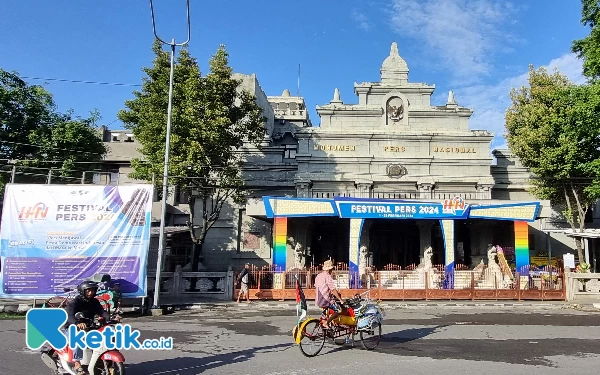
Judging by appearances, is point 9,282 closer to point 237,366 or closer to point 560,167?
point 237,366

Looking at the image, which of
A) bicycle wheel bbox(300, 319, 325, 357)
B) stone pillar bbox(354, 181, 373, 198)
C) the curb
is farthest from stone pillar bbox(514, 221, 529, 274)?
bicycle wheel bbox(300, 319, 325, 357)

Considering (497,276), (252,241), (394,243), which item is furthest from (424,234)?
(252,241)

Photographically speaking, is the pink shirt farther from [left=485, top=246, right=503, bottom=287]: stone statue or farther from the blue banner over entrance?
[left=485, top=246, right=503, bottom=287]: stone statue

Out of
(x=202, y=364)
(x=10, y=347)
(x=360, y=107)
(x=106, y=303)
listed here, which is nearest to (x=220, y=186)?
(x=360, y=107)

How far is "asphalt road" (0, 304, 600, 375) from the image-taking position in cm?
777

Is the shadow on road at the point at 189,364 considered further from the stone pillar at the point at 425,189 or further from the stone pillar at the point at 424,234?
the stone pillar at the point at 425,189

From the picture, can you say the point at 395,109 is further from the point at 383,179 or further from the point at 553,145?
the point at 553,145

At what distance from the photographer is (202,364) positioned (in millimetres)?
8117

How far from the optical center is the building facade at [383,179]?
1043 inches

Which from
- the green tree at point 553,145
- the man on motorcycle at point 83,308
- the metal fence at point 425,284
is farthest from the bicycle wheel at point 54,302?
the green tree at point 553,145

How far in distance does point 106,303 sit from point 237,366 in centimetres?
528

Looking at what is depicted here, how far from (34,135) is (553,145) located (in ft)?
83.2

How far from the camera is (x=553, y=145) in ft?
80.0

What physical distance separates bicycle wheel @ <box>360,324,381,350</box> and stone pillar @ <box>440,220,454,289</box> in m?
10.9
